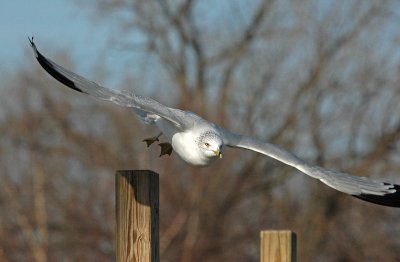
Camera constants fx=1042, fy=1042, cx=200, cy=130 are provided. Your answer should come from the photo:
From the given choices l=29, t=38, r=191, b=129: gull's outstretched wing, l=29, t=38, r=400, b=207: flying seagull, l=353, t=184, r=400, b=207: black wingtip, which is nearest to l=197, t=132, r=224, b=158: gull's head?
l=29, t=38, r=400, b=207: flying seagull

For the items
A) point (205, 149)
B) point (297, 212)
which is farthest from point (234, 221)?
point (205, 149)

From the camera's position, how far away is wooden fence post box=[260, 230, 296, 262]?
3482mm

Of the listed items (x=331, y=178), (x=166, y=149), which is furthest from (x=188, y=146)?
(x=331, y=178)

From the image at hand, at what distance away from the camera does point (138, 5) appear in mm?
14469

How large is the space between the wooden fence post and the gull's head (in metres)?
0.75

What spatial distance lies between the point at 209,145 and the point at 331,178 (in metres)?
0.68

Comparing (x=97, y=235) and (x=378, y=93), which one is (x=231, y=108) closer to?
(x=378, y=93)

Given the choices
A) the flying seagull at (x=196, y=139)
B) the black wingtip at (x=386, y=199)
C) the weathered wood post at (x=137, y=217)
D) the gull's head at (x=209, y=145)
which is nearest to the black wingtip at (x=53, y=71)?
the flying seagull at (x=196, y=139)

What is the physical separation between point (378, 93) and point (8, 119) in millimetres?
4321

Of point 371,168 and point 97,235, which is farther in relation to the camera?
point 371,168

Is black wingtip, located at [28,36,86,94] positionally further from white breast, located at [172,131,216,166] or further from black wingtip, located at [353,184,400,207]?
black wingtip, located at [353,184,400,207]

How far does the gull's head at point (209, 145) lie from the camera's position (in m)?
4.21

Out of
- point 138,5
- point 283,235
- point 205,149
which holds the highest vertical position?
point 138,5

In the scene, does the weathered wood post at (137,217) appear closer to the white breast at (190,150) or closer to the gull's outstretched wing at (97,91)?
the gull's outstretched wing at (97,91)
